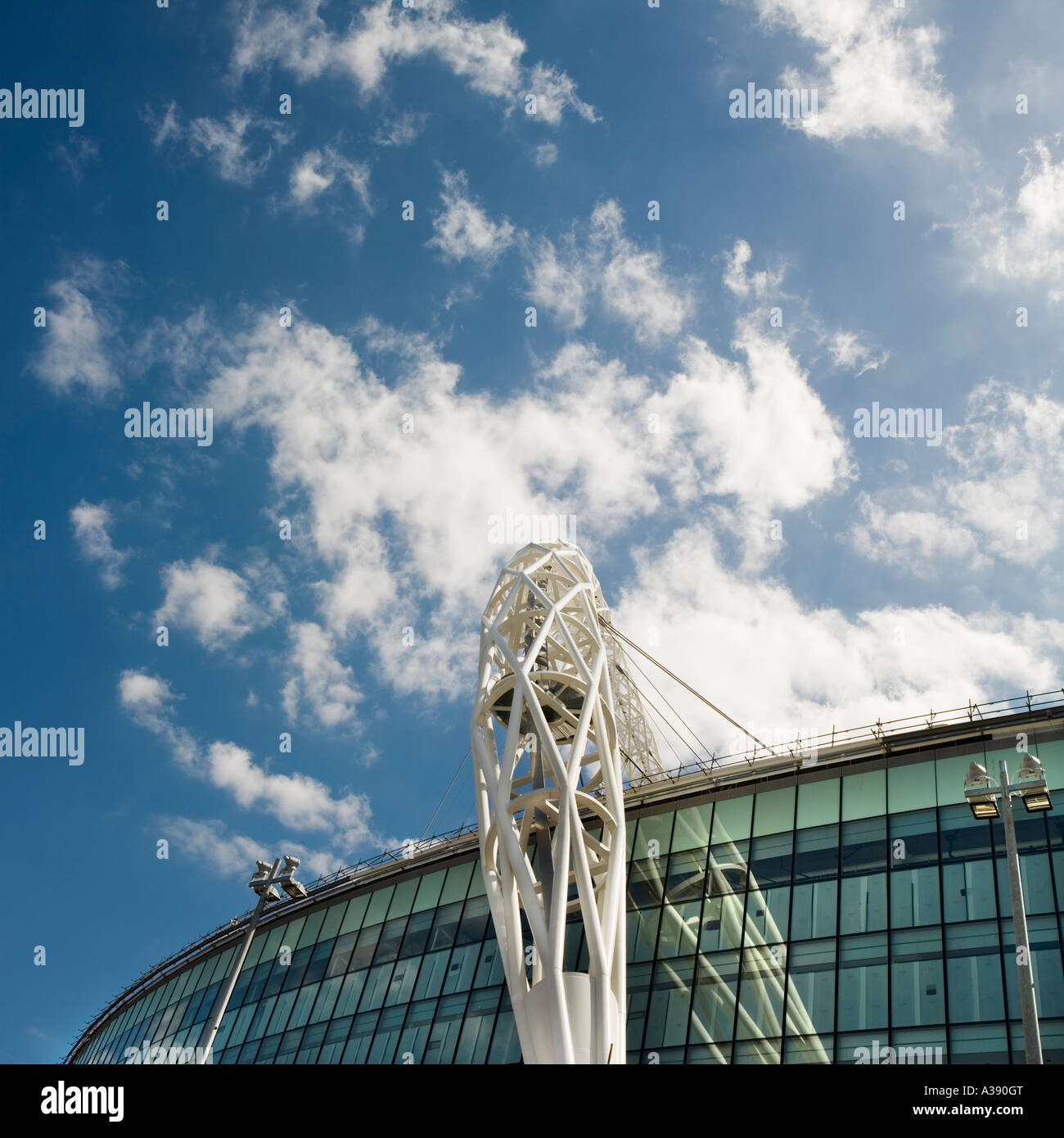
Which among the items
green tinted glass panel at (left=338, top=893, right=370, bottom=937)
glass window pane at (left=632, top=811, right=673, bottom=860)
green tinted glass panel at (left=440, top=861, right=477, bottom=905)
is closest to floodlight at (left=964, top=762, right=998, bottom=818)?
glass window pane at (left=632, top=811, right=673, bottom=860)

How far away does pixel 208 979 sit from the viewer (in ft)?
157

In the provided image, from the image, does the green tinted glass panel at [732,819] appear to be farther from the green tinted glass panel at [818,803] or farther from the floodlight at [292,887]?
the floodlight at [292,887]

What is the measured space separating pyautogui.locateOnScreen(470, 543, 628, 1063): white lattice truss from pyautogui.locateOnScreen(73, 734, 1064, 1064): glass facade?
301 centimetres

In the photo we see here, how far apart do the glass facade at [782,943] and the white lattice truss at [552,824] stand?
301cm

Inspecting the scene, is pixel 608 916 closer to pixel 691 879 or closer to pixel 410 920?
pixel 691 879

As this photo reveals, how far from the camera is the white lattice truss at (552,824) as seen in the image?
23859 mm

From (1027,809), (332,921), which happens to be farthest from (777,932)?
(332,921)

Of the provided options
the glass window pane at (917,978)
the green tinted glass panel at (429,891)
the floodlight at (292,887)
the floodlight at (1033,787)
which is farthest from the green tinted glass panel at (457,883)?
the floodlight at (1033,787)

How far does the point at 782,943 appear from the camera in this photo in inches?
1149

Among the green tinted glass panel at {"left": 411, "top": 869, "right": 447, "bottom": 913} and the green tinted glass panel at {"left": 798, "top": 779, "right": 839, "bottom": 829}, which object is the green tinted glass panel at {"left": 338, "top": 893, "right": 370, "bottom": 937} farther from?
the green tinted glass panel at {"left": 798, "top": 779, "right": 839, "bottom": 829}

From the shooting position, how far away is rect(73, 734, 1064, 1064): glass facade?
26.1 metres

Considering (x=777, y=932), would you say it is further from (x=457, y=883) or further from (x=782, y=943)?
(x=457, y=883)

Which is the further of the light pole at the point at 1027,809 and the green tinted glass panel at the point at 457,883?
the green tinted glass panel at the point at 457,883
